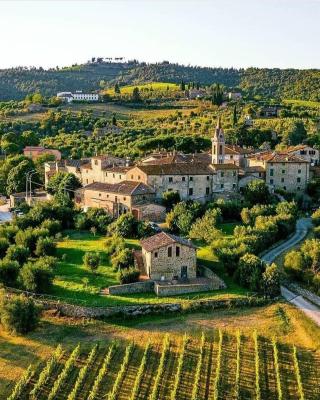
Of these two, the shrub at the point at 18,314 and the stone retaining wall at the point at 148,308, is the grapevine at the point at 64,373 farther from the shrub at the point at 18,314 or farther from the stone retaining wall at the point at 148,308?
the stone retaining wall at the point at 148,308

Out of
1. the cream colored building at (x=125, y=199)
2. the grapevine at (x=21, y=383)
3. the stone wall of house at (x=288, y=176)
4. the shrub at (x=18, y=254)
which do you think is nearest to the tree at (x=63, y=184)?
the cream colored building at (x=125, y=199)

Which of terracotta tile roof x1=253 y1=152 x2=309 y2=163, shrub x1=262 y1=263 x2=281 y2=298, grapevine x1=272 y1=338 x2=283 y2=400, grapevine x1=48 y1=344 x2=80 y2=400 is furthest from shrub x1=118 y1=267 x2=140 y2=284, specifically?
terracotta tile roof x1=253 y1=152 x2=309 y2=163

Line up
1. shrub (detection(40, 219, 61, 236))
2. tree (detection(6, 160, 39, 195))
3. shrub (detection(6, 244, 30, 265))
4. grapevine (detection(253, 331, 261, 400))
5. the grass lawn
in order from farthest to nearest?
tree (detection(6, 160, 39, 195)), shrub (detection(40, 219, 61, 236)), shrub (detection(6, 244, 30, 265)), the grass lawn, grapevine (detection(253, 331, 261, 400))

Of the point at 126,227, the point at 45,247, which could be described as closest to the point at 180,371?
the point at 45,247

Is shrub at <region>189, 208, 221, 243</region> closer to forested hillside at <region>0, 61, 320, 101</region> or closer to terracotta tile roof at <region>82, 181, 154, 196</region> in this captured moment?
terracotta tile roof at <region>82, 181, 154, 196</region>

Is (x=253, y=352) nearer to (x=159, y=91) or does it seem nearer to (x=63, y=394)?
(x=63, y=394)
